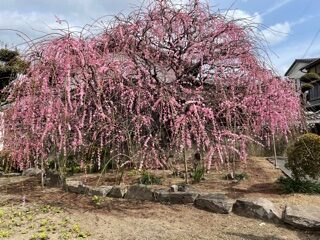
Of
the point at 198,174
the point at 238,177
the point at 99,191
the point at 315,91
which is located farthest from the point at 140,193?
the point at 315,91

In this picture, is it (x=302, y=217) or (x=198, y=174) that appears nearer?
(x=302, y=217)

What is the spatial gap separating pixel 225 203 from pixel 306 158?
7.57ft

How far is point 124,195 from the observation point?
6.72 m

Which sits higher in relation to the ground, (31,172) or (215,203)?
(31,172)

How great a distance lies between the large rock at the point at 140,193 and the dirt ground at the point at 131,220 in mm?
172

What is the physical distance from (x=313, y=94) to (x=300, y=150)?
1889cm

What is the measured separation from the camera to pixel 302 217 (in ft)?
16.6

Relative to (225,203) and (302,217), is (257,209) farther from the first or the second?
(302,217)

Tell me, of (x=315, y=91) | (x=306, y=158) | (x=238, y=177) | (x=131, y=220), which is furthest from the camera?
(x=315, y=91)

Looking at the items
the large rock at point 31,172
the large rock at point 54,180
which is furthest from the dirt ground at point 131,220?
the large rock at point 31,172

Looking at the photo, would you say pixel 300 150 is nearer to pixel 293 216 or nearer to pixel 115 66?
pixel 293 216

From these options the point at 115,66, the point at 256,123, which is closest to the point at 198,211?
the point at 256,123

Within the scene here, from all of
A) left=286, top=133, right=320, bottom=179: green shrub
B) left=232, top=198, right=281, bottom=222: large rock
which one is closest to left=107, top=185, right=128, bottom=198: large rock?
left=232, top=198, right=281, bottom=222: large rock

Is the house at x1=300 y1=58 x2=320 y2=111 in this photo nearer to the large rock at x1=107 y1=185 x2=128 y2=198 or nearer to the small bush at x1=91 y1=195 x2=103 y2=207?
the large rock at x1=107 y1=185 x2=128 y2=198
